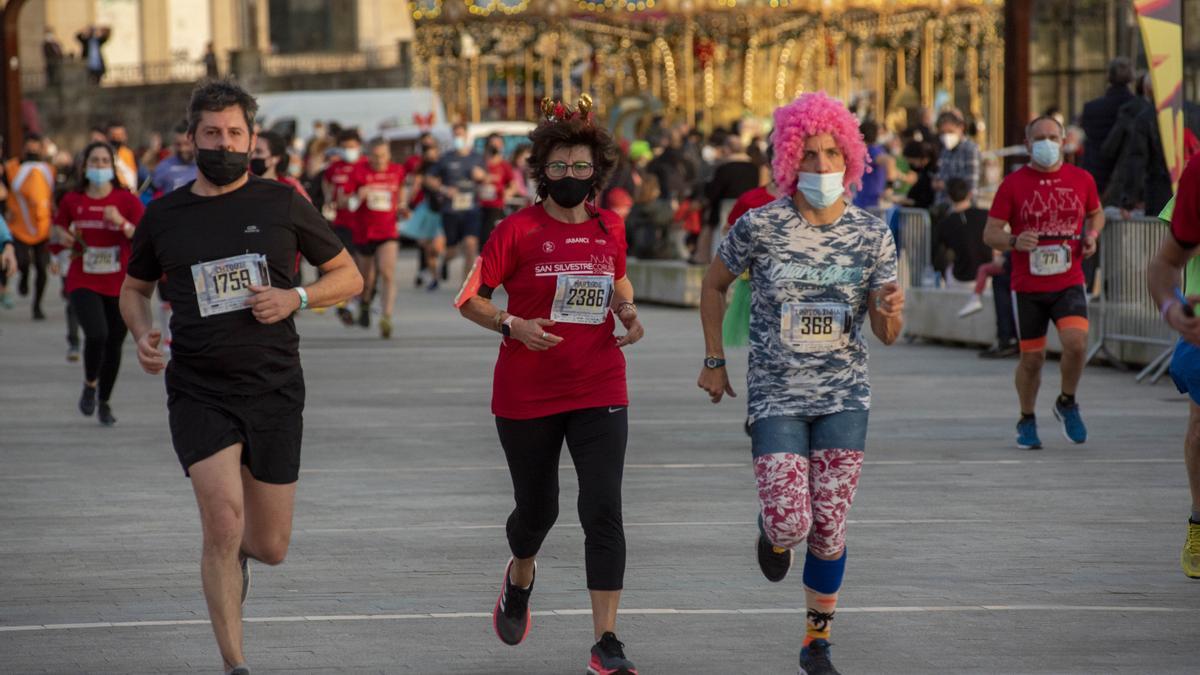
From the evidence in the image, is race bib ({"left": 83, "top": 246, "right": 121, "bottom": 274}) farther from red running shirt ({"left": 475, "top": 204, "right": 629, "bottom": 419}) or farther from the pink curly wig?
the pink curly wig

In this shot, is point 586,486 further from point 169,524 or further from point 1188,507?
point 1188,507

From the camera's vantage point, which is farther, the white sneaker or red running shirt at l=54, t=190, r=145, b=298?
the white sneaker

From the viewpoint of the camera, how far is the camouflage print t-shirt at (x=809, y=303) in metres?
6.76

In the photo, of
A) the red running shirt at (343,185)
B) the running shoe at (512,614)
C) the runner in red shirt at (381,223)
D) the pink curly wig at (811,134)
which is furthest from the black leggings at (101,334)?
the pink curly wig at (811,134)

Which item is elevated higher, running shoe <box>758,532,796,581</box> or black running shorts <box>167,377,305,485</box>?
black running shorts <box>167,377,305,485</box>

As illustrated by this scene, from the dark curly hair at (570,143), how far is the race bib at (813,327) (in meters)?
0.75

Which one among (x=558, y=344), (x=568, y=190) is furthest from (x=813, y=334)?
(x=568, y=190)

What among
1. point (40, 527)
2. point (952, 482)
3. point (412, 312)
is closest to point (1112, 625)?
point (952, 482)

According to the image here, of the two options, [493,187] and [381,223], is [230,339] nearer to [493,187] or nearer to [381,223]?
[381,223]

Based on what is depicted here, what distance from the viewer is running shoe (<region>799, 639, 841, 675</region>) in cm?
654

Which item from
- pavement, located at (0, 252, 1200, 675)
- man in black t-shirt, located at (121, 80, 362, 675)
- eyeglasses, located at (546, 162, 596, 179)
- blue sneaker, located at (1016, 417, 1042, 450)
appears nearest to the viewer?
man in black t-shirt, located at (121, 80, 362, 675)

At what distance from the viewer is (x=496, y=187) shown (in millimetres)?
27531

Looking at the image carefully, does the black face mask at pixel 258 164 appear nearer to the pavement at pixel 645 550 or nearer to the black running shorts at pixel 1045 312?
the pavement at pixel 645 550

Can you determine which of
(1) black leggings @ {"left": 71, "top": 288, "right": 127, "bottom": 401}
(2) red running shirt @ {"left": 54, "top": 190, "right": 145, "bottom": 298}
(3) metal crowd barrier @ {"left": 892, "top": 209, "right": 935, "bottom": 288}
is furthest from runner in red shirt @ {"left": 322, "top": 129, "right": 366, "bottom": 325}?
(1) black leggings @ {"left": 71, "top": 288, "right": 127, "bottom": 401}
